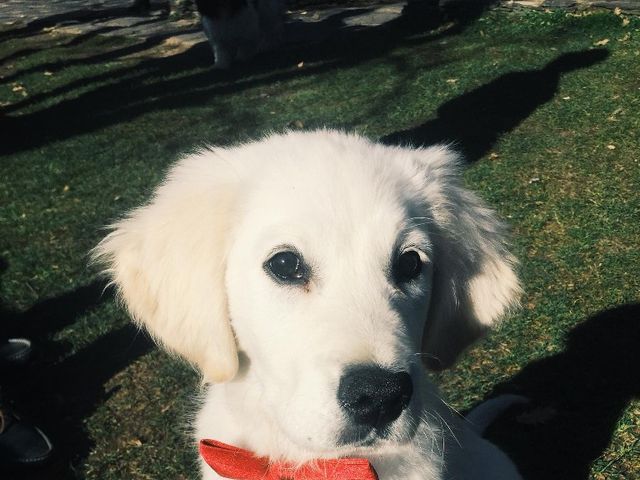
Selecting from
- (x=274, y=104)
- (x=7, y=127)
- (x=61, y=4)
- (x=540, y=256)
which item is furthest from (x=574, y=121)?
(x=61, y=4)

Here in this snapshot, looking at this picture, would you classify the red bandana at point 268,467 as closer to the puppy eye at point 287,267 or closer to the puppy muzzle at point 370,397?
the puppy muzzle at point 370,397

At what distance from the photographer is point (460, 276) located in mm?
2121

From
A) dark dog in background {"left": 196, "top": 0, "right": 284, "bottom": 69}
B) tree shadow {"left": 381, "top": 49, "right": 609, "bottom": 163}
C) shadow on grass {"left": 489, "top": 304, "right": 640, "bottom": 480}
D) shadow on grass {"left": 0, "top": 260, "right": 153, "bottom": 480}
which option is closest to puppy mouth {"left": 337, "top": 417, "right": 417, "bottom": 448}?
shadow on grass {"left": 489, "top": 304, "right": 640, "bottom": 480}

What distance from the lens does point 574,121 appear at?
6645mm

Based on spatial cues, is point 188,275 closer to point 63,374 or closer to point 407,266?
point 407,266

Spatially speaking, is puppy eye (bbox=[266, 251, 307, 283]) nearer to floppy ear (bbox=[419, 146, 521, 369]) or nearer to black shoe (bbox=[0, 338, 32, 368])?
floppy ear (bbox=[419, 146, 521, 369])

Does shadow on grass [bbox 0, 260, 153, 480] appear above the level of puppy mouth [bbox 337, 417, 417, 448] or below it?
below

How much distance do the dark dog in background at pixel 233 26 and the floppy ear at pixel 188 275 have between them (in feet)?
26.6

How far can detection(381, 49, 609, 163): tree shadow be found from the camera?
655 centimetres

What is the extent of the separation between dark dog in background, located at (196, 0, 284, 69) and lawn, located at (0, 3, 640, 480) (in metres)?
0.47

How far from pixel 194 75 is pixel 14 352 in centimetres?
648

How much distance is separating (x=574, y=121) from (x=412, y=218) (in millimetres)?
5438

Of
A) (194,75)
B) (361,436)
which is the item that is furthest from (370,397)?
(194,75)

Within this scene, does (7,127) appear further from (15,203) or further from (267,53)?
(267,53)
